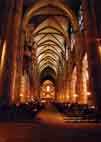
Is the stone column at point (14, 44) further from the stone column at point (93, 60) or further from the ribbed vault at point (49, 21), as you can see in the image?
the stone column at point (93, 60)

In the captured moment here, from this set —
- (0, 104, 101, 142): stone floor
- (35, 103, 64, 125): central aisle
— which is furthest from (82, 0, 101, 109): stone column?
(0, 104, 101, 142): stone floor

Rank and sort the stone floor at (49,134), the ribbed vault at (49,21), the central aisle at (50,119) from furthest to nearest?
the ribbed vault at (49,21)
the central aisle at (50,119)
the stone floor at (49,134)

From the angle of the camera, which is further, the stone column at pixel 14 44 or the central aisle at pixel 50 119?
the stone column at pixel 14 44

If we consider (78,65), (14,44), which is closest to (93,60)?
(14,44)

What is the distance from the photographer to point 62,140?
19.9 ft

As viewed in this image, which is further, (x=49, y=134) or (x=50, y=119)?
(x=50, y=119)

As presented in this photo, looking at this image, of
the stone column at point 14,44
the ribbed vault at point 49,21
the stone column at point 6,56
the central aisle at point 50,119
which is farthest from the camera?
the ribbed vault at point 49,21

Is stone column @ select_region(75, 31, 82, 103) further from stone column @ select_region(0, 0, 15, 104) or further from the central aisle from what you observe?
the central aisle

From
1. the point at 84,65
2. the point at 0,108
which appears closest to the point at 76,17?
the point at 84,65

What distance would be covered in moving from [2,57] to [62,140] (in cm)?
1652

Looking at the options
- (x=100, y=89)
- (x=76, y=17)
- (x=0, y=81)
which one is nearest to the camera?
(x=100, y=89)

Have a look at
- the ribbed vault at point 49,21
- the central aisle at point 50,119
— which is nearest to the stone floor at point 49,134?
the central aisle at point 50,119

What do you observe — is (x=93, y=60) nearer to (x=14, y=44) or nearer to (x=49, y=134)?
(x=14, y=44)

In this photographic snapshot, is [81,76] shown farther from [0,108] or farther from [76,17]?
[0,108]
